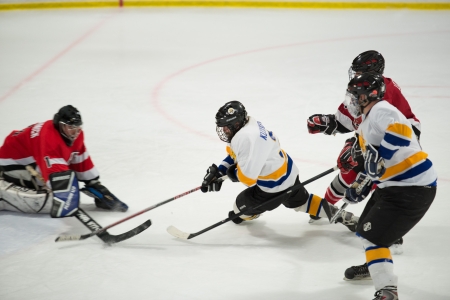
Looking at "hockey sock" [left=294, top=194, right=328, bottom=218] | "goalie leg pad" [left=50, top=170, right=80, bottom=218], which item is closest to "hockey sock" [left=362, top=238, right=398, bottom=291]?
"hockey sock" [left=294, top=194, right=328, bottom=218]

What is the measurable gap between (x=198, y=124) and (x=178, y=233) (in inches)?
81.8

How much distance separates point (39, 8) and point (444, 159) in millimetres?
8006

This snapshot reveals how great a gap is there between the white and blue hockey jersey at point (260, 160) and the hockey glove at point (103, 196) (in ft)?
2.95

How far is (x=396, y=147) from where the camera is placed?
9.04ft

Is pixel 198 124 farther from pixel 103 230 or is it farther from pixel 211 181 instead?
pixel 103 230

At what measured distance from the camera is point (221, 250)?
3480 mm

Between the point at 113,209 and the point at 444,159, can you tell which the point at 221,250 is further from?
the point at 444,159

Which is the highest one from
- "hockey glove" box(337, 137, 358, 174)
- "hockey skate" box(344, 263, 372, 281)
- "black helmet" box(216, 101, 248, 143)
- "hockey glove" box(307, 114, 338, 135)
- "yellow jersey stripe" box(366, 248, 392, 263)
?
"black helmet" box(216, 101, 248, 143)

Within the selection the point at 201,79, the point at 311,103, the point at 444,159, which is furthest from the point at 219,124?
the point at 201,79

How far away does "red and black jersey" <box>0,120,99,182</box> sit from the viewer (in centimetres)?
361

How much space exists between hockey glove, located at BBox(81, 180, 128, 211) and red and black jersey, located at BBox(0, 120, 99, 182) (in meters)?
0.06

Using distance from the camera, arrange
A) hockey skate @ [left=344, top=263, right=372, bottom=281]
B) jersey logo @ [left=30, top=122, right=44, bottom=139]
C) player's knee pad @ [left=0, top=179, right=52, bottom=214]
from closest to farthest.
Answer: hockey skate @ [left=344, top=263, right=372, bottom=281] → jersey logo @ [left=30, top=122, right=44, bottom=139] → player's knee pad @ [left=0, top=179, right=52, bottom=214]

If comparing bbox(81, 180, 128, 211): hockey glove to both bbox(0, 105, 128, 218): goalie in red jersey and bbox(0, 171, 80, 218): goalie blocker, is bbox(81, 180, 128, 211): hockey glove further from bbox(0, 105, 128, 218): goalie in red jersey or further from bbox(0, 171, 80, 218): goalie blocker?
bbox(0, 171, 80, 218): goalie blocker

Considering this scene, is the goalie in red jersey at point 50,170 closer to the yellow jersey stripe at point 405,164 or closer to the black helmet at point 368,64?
the black helmet at point 368,64
